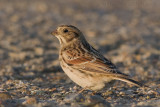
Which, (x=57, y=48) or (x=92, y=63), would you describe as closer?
(x=92, y=63)

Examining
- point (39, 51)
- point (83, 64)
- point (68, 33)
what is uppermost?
point (68, 33)

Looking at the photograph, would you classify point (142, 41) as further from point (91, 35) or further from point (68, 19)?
point (68, 19)

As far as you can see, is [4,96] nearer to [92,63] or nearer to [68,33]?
[92,63]

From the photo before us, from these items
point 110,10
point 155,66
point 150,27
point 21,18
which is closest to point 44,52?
point 155,66

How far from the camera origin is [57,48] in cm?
1313

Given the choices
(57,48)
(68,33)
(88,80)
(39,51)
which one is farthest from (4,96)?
(57,48)

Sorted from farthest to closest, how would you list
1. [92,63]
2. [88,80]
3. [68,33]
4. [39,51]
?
[39,51]
[68,33]
[92,63]
[88,80]

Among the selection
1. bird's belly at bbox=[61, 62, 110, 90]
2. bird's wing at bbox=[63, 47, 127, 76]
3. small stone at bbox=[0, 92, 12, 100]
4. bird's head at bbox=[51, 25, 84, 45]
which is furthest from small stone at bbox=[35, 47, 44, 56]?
small stone at bbox=[0, 92, 12, 100]

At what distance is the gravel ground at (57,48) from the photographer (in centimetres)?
724

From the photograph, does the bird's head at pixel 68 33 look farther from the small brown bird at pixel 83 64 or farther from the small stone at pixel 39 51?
the small stone at pixel 39 51

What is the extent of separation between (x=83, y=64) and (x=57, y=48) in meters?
5.85

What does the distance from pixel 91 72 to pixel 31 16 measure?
1101 cm

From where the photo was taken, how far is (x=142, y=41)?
1367 cm

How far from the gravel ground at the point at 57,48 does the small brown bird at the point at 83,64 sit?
0.47 m
